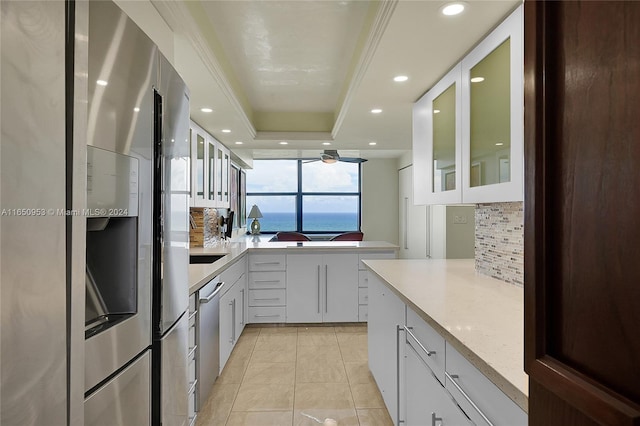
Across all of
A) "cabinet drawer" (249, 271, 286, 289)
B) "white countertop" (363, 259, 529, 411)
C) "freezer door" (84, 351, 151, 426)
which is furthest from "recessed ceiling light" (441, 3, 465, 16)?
"cabinet drawer" (249, 271, 286, 289)

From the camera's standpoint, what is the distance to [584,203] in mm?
461

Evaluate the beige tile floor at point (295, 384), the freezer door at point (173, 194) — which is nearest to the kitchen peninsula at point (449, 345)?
the beige tile floor at point (295, 384)

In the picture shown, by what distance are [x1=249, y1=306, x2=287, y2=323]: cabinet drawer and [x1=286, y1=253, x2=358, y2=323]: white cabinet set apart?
8 centimetres

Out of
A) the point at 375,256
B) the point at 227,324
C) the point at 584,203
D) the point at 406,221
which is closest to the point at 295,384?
the point at 227,324

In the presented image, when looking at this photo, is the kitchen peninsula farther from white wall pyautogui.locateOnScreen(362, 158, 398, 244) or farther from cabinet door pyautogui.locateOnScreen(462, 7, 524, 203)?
white wall pyautogui.locateOnScreen(362, 158, 398, 244)

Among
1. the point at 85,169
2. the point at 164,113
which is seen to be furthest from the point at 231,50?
the point at 85,169

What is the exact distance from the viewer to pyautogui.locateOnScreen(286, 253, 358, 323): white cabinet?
4.15 m

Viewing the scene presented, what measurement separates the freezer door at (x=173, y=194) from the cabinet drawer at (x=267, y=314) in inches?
105

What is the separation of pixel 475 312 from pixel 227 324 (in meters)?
2.20

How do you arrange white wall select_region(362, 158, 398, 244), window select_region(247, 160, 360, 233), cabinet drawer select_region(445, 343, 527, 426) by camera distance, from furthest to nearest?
window select_region(247, 160, 360, 233), white wall select_region(362, 158, 398, 244), cabinet drawer select_region(445, 343, 527, 426)

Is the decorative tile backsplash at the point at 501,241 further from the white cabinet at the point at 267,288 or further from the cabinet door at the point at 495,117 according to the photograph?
the white cabinet at the point at 267,288

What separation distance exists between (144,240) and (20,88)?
62cm

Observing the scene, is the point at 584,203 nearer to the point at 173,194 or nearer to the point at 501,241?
the point at 173,194

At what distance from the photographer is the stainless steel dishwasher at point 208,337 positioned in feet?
7.45
